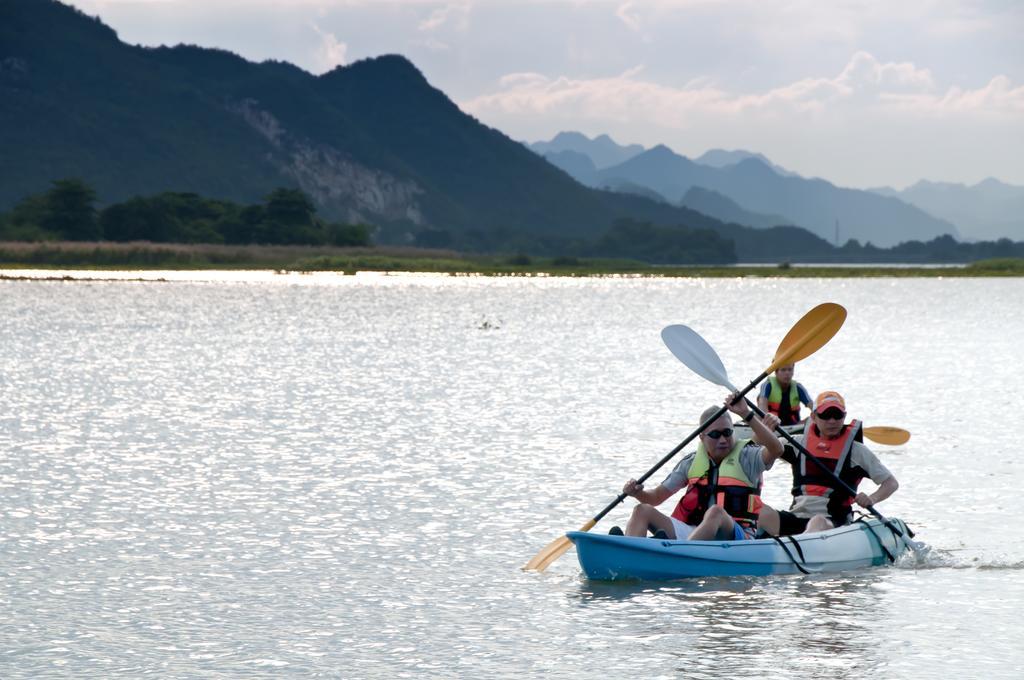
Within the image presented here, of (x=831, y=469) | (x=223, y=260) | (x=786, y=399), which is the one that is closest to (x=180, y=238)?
(x=223, y=260)

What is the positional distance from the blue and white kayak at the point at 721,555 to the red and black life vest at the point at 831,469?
36cm

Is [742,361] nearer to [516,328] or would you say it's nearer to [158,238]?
[516,328]

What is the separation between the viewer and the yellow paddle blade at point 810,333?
19203 millimetres

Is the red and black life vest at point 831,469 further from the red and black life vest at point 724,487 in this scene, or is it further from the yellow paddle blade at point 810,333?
the yellow paddle blade at point 810,333

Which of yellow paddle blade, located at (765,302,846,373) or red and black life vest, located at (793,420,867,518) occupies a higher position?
yellow paddle blade, located at (765,302,846,373)

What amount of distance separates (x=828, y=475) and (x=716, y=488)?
1504 millimetres

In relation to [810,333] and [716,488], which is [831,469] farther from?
[810,333]

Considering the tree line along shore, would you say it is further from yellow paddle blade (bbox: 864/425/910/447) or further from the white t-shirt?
the white t-shirt

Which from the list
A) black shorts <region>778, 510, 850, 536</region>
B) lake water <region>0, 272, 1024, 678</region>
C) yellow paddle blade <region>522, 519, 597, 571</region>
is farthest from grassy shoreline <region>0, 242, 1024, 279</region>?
black shorts <region>778, 510, 850, 536</region>

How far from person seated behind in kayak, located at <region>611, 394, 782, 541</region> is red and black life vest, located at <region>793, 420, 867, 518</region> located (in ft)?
2.65

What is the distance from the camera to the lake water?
13.3 meters

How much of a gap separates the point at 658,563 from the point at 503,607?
1.74 metres

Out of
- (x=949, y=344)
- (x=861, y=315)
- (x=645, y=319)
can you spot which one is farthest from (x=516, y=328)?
(x=861, y=315)

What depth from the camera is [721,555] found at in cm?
1545
